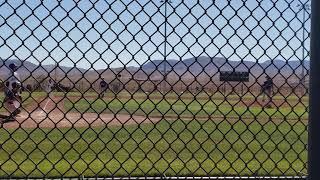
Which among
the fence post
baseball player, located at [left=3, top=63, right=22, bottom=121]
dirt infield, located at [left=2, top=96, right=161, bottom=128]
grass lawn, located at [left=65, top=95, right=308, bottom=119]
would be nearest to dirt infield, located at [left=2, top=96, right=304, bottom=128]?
dirt infield, located at [left=2, top=96, right=161, bottom=128]

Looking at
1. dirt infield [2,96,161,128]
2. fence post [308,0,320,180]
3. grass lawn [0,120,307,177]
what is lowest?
grass lawn [0,120,307,177]

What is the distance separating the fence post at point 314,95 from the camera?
6.72ft

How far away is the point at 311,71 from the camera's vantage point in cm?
209

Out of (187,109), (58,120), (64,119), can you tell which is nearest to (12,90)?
(64,119)

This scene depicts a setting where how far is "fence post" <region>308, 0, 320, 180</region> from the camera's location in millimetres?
2049

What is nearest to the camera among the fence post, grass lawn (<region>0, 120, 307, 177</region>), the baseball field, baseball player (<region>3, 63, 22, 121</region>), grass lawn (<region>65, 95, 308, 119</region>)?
the fence post

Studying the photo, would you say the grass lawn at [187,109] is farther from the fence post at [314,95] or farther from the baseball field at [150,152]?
the fence post at [314,95]

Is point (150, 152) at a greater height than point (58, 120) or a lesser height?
lesser

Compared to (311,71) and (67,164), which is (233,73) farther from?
(67,164)

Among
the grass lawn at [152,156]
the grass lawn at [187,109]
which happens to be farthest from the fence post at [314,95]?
the grass lawn at [152,156]

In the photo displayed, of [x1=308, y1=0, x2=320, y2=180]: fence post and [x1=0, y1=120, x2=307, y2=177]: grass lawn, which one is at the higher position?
[x1=308, y1=0, x2=320, y2=180]: fence post

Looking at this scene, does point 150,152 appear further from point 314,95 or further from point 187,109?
point 314,95

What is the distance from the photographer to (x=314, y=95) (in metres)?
2.07

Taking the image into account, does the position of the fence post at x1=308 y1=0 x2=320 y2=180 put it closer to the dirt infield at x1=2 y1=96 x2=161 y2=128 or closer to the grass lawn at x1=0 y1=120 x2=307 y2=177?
the dirt infield at x1=2 y1=96 x2=161 y2=128
